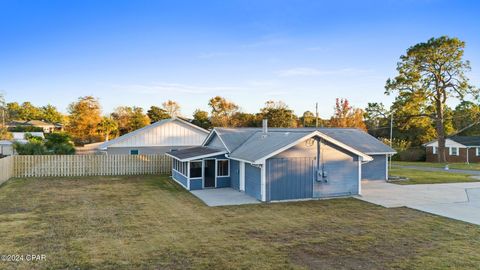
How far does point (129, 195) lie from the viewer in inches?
625

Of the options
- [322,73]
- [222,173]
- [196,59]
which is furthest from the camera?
[322,73]

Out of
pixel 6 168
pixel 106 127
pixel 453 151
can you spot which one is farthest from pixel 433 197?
pixel 106 127

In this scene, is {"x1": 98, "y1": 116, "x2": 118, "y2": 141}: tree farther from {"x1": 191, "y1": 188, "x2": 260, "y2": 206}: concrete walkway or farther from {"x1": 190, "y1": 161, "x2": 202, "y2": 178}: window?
{"x1": 191, "y1": 188, "x2": 260, "y2": 206}: concrete walkway

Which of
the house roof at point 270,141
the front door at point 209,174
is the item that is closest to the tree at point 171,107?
the house roof at point 270,141

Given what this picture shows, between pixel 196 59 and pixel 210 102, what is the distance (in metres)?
31.0

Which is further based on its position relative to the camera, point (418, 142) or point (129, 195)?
point (418, 142)

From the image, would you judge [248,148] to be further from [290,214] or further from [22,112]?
[22,112]

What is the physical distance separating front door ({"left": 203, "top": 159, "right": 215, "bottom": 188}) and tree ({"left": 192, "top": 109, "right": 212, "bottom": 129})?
35746 millimetres

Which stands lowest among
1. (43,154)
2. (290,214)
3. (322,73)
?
(290,214)

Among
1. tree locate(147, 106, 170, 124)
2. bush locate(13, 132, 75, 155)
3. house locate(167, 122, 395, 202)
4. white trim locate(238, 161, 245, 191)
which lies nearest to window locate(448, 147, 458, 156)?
house locate(167, 122, 395, 202)

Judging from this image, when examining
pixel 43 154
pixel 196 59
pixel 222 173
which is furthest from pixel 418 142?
pixel 43 154

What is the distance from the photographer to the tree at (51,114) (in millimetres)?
89394

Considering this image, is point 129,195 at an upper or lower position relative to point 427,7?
lower

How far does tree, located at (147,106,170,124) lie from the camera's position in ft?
205
